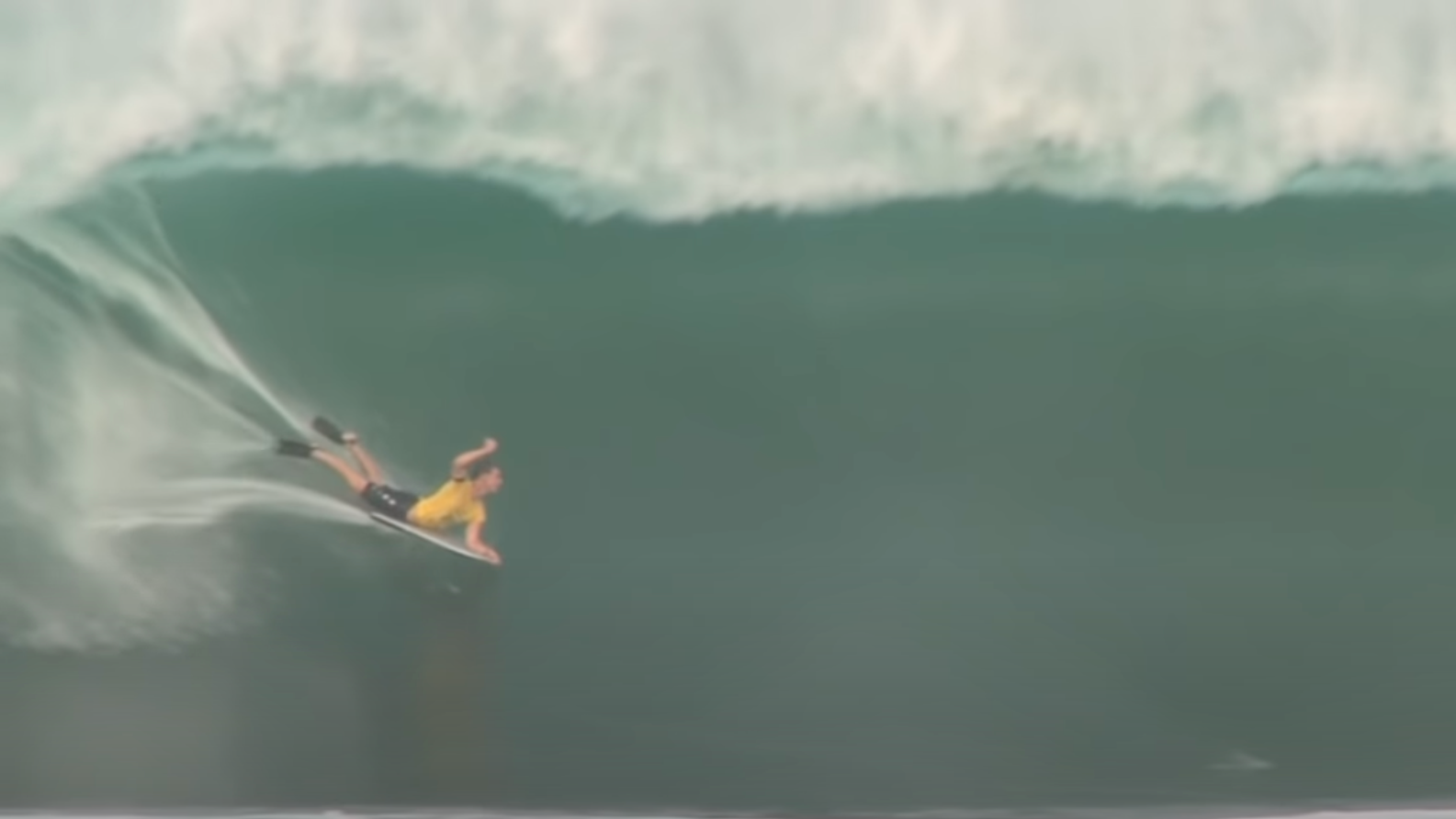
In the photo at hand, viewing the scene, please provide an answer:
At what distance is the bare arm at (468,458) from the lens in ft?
16.1

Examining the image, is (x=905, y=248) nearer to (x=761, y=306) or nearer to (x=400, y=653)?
(x=761, y=306)

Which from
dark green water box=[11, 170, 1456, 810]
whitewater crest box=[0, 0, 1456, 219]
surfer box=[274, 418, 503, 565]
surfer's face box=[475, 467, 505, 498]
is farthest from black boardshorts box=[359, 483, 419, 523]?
whitewater crest box=[0, 0, 1456, 219]

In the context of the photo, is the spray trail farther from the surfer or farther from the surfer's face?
the surfer's face

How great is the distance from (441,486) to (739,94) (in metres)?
1.49

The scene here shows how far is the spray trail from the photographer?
4914 mm

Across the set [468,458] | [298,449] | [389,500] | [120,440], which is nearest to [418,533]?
[389,500]

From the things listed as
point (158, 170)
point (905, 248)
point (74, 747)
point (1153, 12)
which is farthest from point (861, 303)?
point (74, 747)

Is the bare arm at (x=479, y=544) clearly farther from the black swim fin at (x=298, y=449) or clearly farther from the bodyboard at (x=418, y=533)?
the black swim fin at (x=298, y=449)

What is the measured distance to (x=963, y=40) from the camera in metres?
4.88

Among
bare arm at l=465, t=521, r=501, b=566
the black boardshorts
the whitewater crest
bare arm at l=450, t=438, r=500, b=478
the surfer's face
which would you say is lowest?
bare arm at l=465, t=521, r=501, b=566

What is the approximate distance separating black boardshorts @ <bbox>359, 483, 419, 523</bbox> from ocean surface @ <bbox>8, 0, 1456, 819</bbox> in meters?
0.08

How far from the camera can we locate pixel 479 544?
493cm

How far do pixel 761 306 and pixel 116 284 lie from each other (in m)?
1.96

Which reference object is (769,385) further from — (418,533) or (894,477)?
(418,533)
